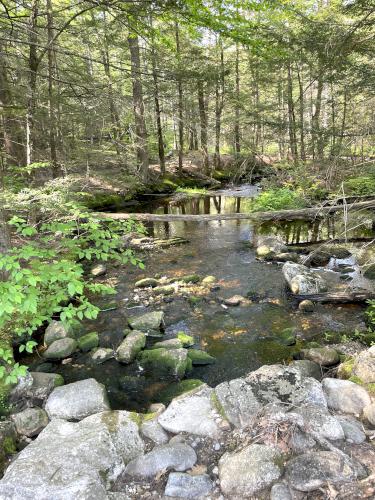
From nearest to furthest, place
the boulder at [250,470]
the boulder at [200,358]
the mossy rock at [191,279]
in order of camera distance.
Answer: the boulder at [250,470] → the boulder at [200,358] → the mossy rock at [191,279]

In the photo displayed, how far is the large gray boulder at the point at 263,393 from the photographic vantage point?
132 inches

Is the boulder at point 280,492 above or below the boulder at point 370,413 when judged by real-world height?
above

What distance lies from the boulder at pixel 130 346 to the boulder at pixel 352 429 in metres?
3.16

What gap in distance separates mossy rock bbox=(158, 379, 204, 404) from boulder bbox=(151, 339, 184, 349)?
32.0 inches

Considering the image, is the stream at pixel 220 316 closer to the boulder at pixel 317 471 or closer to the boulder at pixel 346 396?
the boulder at pixel 346 396

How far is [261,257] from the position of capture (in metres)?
9.52

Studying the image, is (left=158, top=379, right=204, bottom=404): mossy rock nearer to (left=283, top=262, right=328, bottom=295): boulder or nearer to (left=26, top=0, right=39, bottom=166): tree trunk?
(left=283, top=262, right=328, bottom=295): boulder

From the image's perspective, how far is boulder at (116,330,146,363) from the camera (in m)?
5.30

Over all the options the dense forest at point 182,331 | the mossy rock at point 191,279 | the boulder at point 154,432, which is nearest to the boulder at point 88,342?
the dense forest at point 182,331

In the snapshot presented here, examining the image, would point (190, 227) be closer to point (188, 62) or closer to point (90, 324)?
point (90, 324)

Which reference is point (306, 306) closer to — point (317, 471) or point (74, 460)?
point (317, 471)

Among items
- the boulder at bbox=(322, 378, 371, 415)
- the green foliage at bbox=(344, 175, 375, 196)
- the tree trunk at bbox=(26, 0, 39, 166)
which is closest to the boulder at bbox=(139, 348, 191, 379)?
Result: the boulder at bbox=(322, 378, 371, 415)

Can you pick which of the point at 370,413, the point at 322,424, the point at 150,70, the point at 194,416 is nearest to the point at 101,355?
the point at 194,416

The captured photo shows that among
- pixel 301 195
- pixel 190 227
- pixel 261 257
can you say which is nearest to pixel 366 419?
pixel 261 257
